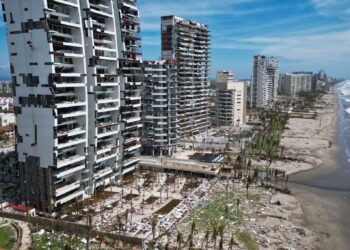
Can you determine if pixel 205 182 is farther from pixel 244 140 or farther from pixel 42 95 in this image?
pixel 244 140

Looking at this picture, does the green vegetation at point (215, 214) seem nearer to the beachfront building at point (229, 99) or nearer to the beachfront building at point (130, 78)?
the beachfront building at point (130, 78)

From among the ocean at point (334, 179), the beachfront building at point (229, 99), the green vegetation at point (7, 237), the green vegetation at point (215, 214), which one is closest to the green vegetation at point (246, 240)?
the green vegetation at point (215, 214)

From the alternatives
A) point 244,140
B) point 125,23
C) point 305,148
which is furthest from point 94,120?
point 305,148

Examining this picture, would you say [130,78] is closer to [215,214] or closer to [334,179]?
[215,214]

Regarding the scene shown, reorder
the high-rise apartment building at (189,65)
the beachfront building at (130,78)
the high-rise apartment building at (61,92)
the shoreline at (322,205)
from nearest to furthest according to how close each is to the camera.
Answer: the shoreline at (322,205), the high-rise apartment building at (61,92), the beachfront building at (130,78), the high-rise apartment building at (189,65)

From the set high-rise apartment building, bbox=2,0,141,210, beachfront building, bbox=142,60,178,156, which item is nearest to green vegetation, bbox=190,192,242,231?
high-rise apartment building, bbox=2,0,141,210

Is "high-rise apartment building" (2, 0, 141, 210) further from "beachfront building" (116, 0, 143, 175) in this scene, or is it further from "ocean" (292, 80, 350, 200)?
"ocean" (292, 80, 350, 200)
